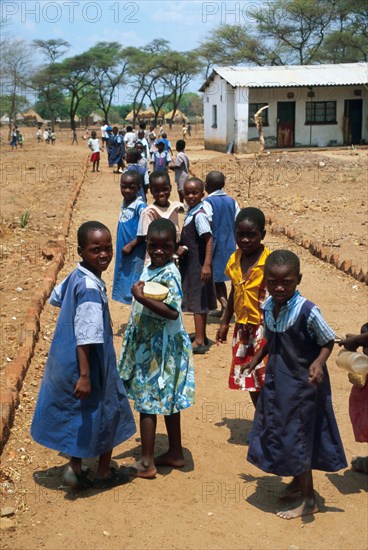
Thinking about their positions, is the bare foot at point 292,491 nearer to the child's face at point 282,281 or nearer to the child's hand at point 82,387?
the child's face at point 282,281

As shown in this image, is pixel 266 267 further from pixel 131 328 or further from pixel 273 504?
pixel 273 504

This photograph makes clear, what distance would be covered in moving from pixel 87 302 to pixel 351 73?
98.5 ft

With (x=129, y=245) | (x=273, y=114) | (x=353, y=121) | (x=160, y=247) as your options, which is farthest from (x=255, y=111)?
(x=160, y=247)

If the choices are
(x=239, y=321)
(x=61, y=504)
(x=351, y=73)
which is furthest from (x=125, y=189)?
(x=351, y=73)

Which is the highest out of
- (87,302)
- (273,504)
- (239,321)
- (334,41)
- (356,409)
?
(334,41)

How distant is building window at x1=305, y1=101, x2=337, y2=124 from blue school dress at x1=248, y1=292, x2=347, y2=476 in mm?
28374

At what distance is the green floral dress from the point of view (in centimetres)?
396

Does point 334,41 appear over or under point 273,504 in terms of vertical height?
over

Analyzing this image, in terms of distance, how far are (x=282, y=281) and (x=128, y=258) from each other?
9.41 feet

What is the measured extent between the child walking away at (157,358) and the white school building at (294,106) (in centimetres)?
2569

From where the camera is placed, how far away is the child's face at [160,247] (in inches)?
158

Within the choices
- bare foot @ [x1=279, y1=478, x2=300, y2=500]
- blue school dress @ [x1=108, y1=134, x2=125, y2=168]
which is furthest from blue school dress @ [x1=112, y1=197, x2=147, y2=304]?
blue school dress @ [x1=108, y1=134, x2=125, y2=168]

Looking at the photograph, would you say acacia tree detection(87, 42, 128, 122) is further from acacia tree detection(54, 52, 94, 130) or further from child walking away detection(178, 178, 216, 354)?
child walking away detection(178, 178, 216, 354)

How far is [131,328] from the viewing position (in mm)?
4039
